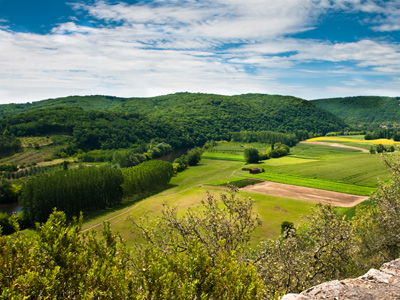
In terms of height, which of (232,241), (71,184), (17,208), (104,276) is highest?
(104,276)

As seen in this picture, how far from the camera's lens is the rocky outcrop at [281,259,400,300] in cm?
1016

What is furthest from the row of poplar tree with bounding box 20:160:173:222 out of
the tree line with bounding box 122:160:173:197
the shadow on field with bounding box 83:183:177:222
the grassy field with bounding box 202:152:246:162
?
the grassy field with bounding box 202:152:246:162

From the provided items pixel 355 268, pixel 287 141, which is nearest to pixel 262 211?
pixel 355 268

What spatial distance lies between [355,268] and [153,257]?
54.2ft

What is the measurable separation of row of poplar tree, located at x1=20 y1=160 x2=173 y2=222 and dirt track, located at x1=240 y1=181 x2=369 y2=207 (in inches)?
1222

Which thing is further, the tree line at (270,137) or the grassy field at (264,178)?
the tree line at (270,137)

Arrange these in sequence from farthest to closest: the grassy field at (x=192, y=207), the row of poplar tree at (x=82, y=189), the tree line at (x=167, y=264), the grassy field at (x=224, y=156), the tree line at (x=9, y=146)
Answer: the grassy field at (x=224, y=156) → the tree line at (x=9, y=146) → the row of poplar tree at (x=82, y=189) → the grassy field at (x=192, y=207) → the tree line at (x=167, y=264)

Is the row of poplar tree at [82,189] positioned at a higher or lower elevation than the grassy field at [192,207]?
higher

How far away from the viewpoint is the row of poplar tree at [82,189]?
5781 cm

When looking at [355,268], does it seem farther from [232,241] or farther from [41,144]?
[41,144]

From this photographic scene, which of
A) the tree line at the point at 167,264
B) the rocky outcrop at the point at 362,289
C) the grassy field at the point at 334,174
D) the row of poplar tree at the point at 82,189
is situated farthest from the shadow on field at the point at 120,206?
the rocky outcrop at the point at 362,289

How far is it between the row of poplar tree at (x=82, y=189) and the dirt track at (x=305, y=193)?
102ft

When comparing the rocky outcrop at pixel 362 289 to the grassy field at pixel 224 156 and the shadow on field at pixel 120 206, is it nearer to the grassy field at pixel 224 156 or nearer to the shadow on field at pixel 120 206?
the shadow on field at pixel 120 206

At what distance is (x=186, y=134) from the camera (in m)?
192
